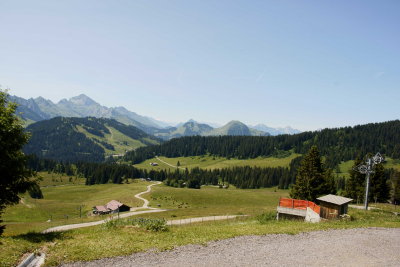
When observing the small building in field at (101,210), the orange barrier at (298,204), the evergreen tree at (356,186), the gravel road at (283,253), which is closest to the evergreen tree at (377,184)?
the evergreen tree at (356,186)

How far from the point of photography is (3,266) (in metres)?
12.7

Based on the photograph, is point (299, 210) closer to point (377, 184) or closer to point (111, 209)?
point (377, 184)

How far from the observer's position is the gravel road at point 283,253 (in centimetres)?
1519

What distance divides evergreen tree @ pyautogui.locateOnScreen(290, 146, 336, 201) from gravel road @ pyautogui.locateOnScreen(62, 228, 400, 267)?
43460mm

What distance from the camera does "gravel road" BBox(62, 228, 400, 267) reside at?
49.8ft

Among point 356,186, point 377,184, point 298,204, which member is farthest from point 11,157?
point 377,184

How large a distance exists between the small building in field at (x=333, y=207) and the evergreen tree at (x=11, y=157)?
36412 millimetres

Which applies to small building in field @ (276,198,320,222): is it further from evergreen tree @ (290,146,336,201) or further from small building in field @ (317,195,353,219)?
evergreen tree @ (290,146,336,201)

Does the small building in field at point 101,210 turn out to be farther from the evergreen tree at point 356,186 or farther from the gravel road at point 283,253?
the gravel road at point 283,253

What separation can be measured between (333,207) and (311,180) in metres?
27.3

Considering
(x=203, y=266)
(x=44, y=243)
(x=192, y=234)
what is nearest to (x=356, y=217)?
(x=192, y=234)

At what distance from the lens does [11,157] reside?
68.7ft

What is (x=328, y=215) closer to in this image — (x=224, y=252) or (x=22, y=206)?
(x=224, y=252)

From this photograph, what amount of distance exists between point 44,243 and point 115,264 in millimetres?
6065
